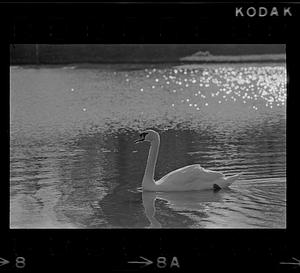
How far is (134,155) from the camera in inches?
255

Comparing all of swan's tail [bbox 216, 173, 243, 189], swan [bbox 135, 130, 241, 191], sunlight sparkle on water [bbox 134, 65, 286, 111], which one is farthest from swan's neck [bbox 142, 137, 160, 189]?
sunlight sparkle on water [bbox 134, 65, 286, 111]

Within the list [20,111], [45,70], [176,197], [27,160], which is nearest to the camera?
[176,197]

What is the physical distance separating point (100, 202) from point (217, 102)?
6.76 m

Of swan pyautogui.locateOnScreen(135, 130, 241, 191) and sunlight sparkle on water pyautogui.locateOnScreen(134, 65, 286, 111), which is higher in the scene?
sunlight sparkle on water pyautogui.locateOnScreen(134, 65, 286, 111)

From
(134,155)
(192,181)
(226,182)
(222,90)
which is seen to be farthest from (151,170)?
(222,90)

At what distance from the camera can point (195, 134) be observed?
293 inches

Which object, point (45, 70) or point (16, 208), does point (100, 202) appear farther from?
point (45, 70)

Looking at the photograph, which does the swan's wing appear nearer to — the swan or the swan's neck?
the swan

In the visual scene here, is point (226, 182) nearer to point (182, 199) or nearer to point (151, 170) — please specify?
point (182, 199)

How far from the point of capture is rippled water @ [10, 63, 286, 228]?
447 cm

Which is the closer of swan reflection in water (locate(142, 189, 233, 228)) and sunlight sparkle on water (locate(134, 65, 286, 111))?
swan reflection in water (locate(142, 189, 233, 228))

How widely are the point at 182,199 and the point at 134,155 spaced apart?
153cm
